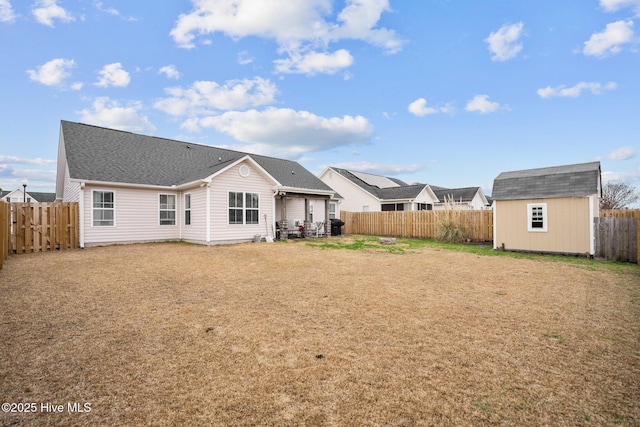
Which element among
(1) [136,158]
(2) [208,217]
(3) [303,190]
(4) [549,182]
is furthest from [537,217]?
(1) [136,158]

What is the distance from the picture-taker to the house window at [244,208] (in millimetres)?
15211

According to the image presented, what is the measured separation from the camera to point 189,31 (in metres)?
13.1

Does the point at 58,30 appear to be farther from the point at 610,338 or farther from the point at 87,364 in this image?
the point at 610,338

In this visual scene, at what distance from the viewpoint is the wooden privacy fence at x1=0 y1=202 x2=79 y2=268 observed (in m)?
11.4

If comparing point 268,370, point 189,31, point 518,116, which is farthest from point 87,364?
point 518,116

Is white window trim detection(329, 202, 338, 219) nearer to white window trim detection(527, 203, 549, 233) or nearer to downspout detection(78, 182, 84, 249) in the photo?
white window trim detection(527, 203, 549, 233)

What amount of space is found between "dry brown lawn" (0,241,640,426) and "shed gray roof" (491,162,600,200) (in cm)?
636

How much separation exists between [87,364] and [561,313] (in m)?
6.74

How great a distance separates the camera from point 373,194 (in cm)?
2841

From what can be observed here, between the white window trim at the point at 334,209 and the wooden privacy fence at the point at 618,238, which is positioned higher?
the white window trim at the point at 334,209

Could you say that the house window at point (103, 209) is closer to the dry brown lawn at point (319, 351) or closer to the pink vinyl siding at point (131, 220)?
the pink vinyl siding at point (131, 220)

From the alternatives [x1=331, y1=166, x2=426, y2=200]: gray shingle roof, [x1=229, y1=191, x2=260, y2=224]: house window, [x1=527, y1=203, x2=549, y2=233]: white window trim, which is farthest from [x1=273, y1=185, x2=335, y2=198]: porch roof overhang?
[x1=527, y1=203, x2=549, y2=233]: white window trim

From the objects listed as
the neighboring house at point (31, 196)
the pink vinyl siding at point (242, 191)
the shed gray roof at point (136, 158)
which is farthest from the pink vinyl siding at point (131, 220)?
the neighboring house at point (31, 196)

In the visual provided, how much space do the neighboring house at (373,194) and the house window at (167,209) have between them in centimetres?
1609
